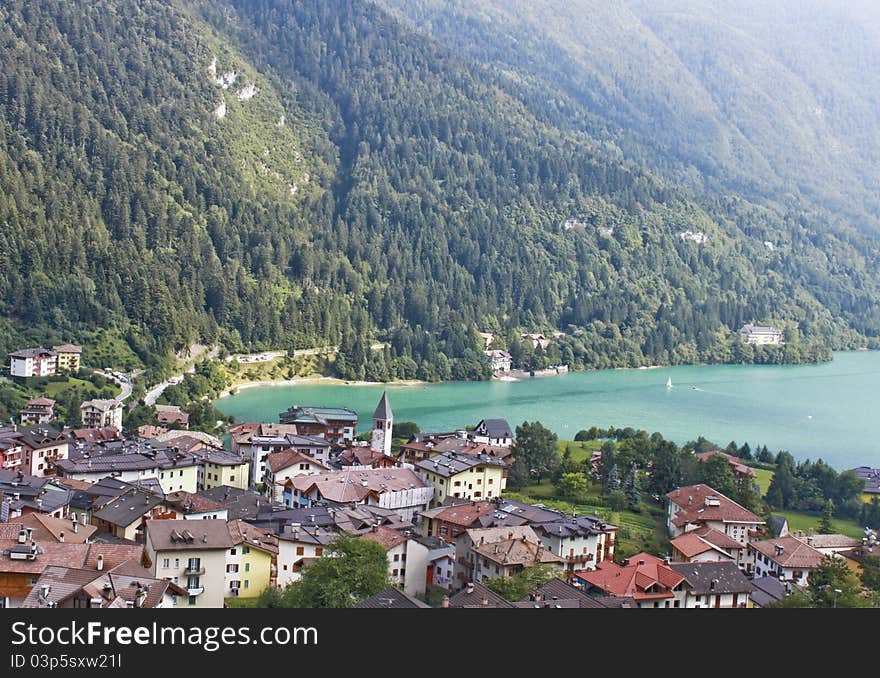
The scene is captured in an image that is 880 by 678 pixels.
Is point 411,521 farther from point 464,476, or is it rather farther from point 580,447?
point 580,447

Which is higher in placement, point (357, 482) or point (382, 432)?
point (382, 432)

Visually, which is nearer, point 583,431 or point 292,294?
point 583,431

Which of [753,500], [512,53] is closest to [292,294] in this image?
[753,500]

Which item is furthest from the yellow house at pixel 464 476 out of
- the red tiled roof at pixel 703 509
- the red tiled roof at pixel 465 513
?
the red tiled roof at pixel 703 509

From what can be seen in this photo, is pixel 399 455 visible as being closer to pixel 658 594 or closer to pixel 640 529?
pixel 640 529

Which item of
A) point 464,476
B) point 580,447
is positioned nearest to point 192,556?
point 464,476

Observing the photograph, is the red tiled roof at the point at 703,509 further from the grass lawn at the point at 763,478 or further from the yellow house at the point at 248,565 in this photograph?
the yellow house at the point at 248,565
